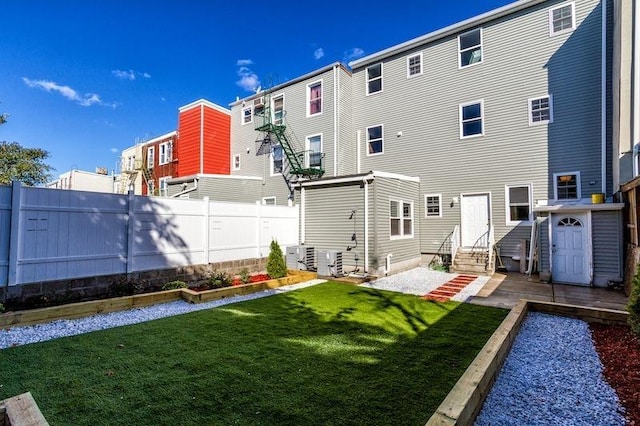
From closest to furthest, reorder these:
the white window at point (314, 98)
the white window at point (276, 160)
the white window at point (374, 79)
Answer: the white window at point (374, 79), the white window at point (314, 98), the white window at point (276, 160)

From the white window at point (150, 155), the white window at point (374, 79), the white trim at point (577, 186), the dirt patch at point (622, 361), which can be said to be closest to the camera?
the dirt patch at point (622, 361)

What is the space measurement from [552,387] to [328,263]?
281 inches

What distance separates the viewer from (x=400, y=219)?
38.6ft

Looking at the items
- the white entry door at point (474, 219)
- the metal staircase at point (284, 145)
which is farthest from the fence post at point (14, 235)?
the white entry door at point (474, 219)

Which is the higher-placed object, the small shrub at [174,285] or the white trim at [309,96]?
the white trim at [309,96]

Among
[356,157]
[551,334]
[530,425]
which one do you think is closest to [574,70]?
[356,157]

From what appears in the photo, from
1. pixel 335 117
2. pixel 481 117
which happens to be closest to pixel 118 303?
pixel 335 117

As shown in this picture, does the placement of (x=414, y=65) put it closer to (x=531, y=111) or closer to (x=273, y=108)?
(x=531, y=111)

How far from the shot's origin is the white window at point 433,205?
41.8 feet

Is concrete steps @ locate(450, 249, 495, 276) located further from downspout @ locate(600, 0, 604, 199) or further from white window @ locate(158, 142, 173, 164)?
white window @ locate(158, 142, 173, 164)

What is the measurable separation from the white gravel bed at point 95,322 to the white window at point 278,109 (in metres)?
11.6

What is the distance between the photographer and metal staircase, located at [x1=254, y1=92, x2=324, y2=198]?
49.7 feet

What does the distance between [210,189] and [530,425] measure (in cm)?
1515

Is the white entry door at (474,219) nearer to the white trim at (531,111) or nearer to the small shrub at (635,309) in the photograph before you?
the white trim at (531,111)
